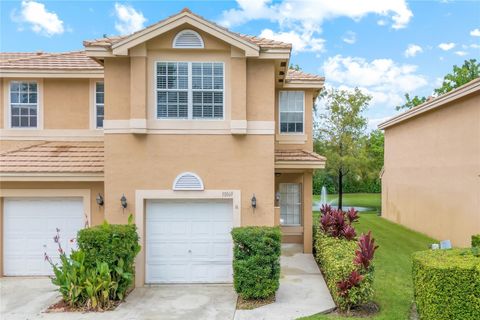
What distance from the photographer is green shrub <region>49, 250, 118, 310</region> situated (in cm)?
857

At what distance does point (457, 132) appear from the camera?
15.3 metres

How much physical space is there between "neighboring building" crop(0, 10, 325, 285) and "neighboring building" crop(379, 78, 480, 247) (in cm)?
889

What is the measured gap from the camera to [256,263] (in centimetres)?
873

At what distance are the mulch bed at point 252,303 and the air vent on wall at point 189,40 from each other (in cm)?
691

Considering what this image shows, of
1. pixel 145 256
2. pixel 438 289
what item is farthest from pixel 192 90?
pixel 438 289

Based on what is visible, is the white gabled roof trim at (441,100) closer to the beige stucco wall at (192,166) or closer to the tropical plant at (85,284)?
the beige stucco wall at (192,166)

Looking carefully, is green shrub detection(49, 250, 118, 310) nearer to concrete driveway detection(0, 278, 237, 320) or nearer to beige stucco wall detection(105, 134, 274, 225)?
concrete driveway detection(0, 278, 237, 320)

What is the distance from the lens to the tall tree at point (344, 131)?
82.3ft

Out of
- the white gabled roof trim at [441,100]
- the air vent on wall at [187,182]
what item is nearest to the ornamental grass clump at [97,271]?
the air vent on wall at [187,182]

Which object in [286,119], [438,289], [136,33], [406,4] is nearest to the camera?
[438,289]

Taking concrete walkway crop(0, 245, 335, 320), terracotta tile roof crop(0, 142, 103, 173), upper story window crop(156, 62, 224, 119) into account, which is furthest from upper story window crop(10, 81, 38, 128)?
upper story window crop(156, 62, 224, 119)

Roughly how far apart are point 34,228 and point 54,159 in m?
2.23

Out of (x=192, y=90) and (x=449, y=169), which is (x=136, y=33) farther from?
(x=449, y=169)

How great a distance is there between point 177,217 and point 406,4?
53.9 feet
